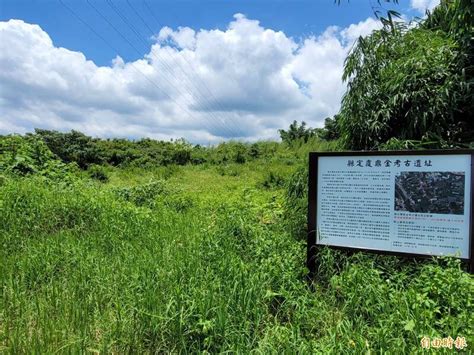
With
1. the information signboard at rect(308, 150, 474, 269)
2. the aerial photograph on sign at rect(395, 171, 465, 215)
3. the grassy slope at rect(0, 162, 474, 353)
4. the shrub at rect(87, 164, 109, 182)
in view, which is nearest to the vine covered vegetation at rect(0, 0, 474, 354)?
the grassy slope at rect(0, 162, 474, 353)

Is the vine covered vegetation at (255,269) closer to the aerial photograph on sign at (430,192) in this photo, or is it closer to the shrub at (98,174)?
the aerial photograph on sign at (430,192)

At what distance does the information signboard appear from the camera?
2.94 meters

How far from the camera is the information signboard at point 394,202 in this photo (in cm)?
294

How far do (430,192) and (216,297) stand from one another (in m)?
1.83

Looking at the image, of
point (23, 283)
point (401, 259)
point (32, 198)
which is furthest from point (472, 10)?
point (32, 198)

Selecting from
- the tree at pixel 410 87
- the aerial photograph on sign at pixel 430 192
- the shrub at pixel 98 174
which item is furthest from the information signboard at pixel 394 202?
the shrub at pixel 98 174

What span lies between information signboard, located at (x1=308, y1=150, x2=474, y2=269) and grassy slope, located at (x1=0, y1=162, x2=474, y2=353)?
214 mm

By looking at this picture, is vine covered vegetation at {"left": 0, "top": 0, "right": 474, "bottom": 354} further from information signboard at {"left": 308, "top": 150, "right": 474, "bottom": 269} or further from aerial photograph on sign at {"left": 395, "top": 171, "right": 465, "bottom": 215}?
aerial photograph on sign at {"left": 395, "top": 171, "right": 465, "bottom": 215}

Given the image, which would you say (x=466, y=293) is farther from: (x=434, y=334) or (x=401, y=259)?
(x=401, y=259)

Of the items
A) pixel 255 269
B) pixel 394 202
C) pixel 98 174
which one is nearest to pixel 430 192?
pixel 394 202

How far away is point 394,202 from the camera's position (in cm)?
313

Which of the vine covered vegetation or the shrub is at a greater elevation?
the shrub

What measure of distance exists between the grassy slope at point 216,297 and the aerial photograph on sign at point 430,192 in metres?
0.46

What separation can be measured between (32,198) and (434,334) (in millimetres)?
5945
